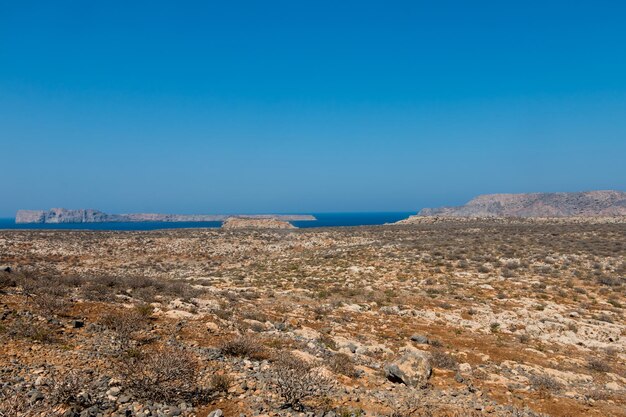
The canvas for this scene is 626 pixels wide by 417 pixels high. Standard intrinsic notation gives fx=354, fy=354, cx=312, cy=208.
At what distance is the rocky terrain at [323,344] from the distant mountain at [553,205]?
390ft

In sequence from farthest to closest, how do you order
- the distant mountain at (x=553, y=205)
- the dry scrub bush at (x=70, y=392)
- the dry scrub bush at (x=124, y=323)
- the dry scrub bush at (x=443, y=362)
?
the distant mountain at (x=553, y=205) < the dry scrub bush at (x=443, y=362) < the dry scrub bush at (x=124, y=323) < the dry scrub bush at (x=70, y=392)

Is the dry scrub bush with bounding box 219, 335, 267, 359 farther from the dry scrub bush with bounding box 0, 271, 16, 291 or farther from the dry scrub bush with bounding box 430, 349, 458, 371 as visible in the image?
the dry scrub bush with bounding box 0, 271, 16, 291

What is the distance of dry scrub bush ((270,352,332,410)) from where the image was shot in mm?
7055

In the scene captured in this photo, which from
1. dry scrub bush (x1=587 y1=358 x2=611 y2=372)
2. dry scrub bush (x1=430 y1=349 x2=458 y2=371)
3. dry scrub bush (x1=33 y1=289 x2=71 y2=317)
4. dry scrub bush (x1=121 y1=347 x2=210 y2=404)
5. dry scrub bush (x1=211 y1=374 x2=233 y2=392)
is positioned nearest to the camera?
dry scrub bush (x1=121 y1=347 x2=210 y2=404)

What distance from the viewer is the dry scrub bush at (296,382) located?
705cm

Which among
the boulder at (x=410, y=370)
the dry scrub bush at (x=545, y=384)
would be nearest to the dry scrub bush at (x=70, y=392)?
the boulder at (x=410, y=370)

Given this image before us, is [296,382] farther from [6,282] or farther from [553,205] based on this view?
[553,205]

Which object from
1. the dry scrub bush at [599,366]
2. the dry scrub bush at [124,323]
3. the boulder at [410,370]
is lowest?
the dry scrub bush at [599,366]

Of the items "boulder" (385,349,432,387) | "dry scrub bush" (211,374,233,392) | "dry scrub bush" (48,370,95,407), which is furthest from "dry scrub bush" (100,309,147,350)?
"boulder" (385,349,432,387)

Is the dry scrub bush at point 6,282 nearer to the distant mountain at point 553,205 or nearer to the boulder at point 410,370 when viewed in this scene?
the boulder at point 410,370

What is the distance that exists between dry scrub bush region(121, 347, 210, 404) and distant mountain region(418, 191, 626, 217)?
439 feet

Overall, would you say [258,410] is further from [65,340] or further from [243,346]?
[65,340]

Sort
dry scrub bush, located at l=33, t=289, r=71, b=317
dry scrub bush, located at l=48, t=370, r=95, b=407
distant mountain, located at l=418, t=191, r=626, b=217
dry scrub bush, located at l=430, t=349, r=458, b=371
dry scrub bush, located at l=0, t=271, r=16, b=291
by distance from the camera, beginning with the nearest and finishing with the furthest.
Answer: dry scrub bush, located at l=48, t=370, r=95, b=407, dry scrub bush, located at l=430, t=349, r=458, b=371, dry scrub bush, located at l=33, t=289, r=71, b=317, dry scrub bush, located at l=0, t=271, r=16, b=291, distant mountain, located at l=418, t=191, r=626, b=217

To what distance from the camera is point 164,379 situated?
7.11 metres
